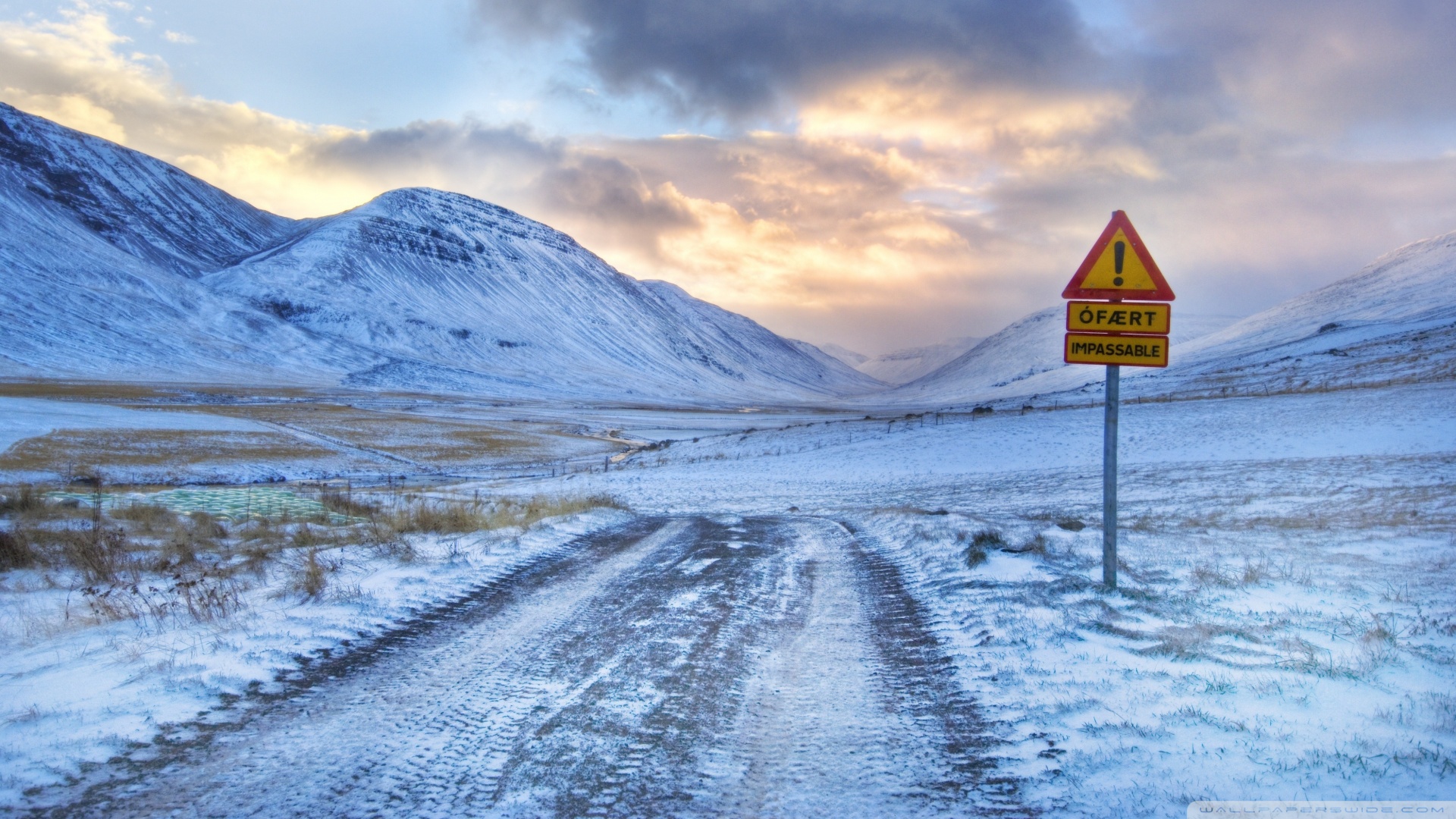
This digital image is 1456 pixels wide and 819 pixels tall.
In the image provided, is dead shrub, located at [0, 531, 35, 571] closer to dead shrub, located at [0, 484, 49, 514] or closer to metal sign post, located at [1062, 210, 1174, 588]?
dead shrub, located at [0, 484, 49, 514]

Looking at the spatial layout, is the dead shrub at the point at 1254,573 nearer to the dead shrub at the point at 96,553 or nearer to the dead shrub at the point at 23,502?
the dead shrub at the point at 96,553

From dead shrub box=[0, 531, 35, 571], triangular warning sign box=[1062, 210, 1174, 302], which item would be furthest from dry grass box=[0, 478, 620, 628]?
triangular warning sign box=[1062, 210, 1174, 302]

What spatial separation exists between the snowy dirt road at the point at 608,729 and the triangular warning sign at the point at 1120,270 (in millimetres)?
3834

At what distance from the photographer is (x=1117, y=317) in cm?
770

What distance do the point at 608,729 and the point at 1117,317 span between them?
6.17m

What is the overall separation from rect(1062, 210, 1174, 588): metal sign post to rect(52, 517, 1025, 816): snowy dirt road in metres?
Answer: 3.26

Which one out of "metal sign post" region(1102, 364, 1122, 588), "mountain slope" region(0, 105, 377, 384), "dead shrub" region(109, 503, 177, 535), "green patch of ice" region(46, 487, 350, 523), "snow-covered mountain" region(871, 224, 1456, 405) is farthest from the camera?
"mountain slope" region(0, 105, 377, 384)

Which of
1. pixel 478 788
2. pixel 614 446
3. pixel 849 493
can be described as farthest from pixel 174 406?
pixel 478 788

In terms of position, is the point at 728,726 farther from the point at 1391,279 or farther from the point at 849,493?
the point at 1391,279

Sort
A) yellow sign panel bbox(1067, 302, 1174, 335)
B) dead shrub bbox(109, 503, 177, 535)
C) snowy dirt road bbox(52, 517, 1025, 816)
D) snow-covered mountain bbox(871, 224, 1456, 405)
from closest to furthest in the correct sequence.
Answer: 1. snowy dirt road bbox(52, 517, 1025, 816)
2. yellow sign panel bbox(1067, 302, 1174, 335)
3. dead shrub bbox(109, 503, 177, 535)
4. snow-covered mountain bbox(871, 224, 1456, 405)

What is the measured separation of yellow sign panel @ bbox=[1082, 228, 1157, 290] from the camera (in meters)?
7.65

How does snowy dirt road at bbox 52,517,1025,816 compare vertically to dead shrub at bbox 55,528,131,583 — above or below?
below

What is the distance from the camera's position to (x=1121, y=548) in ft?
38.0

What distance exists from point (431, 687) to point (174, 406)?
Answer: 285 feet
